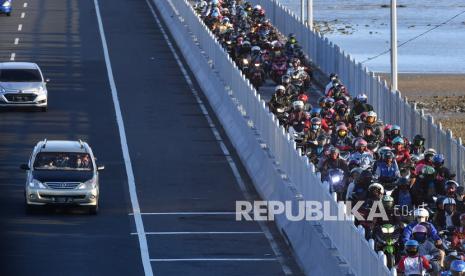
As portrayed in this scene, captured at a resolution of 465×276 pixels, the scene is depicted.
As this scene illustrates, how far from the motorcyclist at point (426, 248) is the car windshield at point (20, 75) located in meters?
26.4

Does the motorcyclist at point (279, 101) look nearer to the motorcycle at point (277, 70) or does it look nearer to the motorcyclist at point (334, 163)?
the motorcyclist at point (334, 163)

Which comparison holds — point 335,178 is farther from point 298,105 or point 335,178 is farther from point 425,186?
point 298,105

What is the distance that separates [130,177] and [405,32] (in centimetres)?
8127

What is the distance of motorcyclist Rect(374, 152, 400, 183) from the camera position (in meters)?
30.9

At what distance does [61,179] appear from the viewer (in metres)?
33.8

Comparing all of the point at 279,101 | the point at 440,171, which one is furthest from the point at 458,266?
the point at 279,101

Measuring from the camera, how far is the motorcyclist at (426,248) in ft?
78.7

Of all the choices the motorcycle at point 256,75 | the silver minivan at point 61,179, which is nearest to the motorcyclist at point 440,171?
the silver minivan at point 61,179

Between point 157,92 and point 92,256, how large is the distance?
2410 cm

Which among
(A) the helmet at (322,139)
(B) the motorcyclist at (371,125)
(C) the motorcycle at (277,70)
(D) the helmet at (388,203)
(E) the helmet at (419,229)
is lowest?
(C) the motorcycle at (277,70)

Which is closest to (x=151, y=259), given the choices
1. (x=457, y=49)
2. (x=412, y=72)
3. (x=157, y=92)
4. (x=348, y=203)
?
(x=348, y=203)

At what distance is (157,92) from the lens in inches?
2116

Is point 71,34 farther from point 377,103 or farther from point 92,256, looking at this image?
point 92,256

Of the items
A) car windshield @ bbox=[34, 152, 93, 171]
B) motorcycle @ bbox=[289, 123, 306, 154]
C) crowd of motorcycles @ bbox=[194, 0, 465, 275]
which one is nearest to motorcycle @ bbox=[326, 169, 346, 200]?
crowd of motorcycles @ bbox=[194, 0, 465, 275]
